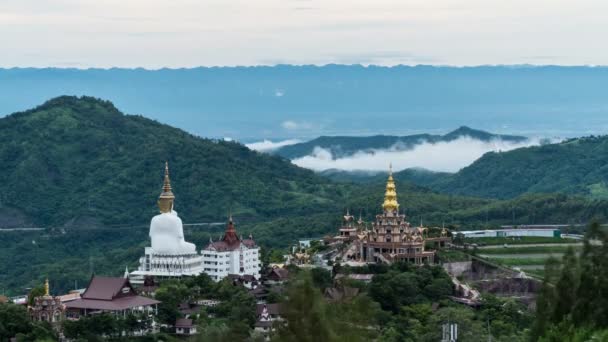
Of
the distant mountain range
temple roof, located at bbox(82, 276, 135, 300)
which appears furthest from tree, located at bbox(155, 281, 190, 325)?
the distant mountain range

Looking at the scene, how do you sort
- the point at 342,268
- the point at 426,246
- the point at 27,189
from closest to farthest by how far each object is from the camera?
the point at 342,268 → the point at 426,246 → the point at 27,189

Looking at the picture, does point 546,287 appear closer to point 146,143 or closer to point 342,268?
point 342,268

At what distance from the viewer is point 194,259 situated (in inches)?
2264

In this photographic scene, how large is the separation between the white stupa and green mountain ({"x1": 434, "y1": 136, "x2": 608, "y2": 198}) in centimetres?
4903

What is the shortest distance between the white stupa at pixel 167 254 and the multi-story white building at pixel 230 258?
45 cm

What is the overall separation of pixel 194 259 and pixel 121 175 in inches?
1873

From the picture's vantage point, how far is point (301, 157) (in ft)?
587

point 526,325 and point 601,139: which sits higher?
point 601,139

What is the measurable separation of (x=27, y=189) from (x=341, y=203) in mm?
22545

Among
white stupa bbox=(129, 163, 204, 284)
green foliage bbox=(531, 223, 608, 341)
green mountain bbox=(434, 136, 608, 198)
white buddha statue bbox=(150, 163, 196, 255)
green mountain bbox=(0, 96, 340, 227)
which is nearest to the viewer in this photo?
green foliage bbox=(531, 223, 608, 341)

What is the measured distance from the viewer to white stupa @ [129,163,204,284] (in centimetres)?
5688

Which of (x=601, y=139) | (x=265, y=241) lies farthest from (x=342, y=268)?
(x=601, y=139)

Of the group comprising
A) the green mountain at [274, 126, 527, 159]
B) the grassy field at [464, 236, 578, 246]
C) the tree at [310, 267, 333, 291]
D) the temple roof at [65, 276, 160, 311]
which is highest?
the green mountain at [274, 126, 527, 159]

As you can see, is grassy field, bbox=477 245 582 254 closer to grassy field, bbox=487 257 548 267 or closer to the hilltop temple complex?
Result: grassy field, bbox=487 257 548 267
